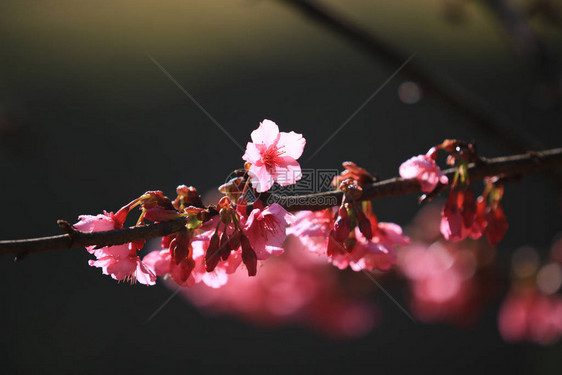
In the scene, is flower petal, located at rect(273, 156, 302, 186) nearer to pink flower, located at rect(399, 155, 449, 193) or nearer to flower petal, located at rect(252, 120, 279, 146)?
flower petal, located at rect(252, 120, 279, 146)

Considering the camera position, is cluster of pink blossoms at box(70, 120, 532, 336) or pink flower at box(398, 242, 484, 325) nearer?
cluster of pink blossoms at box(70, 120, 532, 336)

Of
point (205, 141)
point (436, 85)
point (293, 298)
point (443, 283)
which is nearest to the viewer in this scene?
point (436, 85)

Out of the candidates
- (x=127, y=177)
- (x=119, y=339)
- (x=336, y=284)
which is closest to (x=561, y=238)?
(x=336, y=284)

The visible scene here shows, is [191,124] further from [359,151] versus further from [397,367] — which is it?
[397,367]

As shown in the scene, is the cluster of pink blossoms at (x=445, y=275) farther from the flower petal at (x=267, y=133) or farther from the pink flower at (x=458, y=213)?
the flower petal at (x=267, y=133)

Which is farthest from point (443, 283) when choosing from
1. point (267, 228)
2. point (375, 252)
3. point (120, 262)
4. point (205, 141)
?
point (205, 141)

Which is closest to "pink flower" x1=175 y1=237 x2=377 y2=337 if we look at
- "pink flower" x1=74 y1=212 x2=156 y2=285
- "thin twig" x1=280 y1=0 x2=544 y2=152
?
"thin twig" x1=280 y1=0 x2=544 y2=152

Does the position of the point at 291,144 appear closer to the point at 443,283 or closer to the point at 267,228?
the point at 267,228
